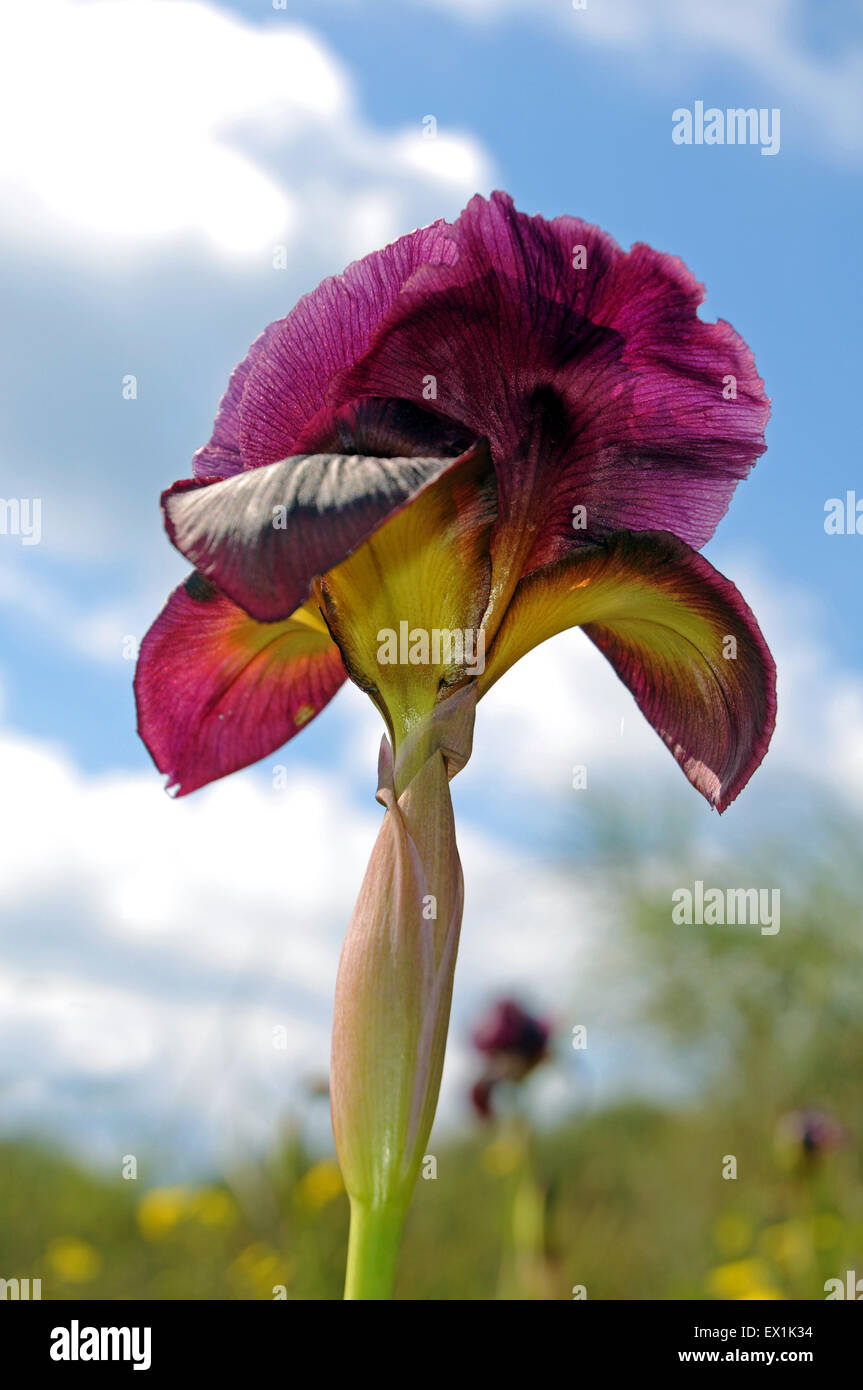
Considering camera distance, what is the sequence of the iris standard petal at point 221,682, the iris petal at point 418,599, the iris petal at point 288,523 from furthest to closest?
the iris standard petal at point 221,682 < the iris petal at point 418,599 < the iris petal at point 288,523

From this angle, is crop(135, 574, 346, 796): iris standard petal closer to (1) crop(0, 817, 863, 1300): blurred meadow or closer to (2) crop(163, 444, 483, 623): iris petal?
(2) crop(163, 444, 483, 623): iris petal

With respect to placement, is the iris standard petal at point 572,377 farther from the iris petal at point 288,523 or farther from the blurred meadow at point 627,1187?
the blurred meadow at point 627,1187

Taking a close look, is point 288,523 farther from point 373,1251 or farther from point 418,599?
point 373,1251

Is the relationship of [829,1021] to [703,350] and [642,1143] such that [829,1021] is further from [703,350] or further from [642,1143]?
[703,350]

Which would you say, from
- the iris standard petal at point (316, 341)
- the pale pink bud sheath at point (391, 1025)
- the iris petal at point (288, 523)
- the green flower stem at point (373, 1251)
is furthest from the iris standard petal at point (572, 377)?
the green flower stem at point (373, 1251)
